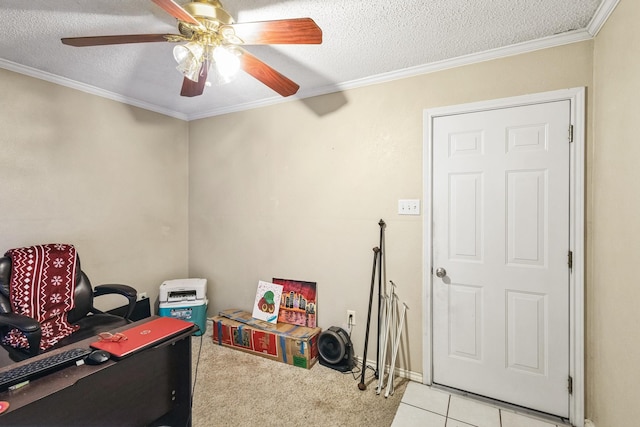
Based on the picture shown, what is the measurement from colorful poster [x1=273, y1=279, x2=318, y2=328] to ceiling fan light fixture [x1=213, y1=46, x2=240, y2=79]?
1.90 metres

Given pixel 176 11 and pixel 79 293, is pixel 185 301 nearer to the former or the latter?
pixel 79 293

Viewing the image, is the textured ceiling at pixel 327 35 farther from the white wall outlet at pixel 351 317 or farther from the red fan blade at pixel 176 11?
the white wall outlet at pixel 351 317

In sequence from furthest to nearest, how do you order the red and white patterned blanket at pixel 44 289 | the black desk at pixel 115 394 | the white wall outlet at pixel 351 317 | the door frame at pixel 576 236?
the white wall outlet at pixel 351 317, the red and white patterned blanket at pixel 44 289, the door frame at pixel 576 236, the black desk at pixel 115 394

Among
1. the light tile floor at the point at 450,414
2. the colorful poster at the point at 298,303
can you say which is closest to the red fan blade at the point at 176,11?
the colorful poster at the point at 298,303

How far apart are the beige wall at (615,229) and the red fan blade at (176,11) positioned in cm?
195

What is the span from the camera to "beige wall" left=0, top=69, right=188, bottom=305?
230 cm

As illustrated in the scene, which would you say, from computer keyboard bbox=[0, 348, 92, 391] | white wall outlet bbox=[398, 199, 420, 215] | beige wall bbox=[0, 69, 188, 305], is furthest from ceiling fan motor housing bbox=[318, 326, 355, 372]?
beige wall bbox=[0, 69, 188, 305]

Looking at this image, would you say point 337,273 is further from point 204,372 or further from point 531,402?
point 531,402

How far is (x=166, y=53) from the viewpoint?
2.11 meters

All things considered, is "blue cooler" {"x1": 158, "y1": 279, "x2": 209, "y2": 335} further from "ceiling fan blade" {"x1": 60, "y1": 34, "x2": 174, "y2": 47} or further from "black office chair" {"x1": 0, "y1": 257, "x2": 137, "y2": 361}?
"ceiling fan blade" {"x1": 60, "y1": 34, "x2": 174, "y2": 47}

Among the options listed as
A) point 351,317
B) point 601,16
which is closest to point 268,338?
point 351,317

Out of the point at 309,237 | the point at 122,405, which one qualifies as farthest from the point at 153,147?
the point at 122,405

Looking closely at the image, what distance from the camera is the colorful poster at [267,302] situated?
2.93m

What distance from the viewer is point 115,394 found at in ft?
4.30
